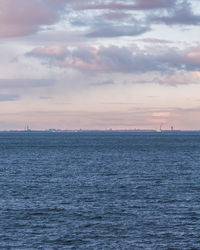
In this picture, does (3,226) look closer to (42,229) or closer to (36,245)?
(42,229)

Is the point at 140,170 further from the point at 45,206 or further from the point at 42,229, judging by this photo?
the point at 42,229

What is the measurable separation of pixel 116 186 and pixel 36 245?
32943mm

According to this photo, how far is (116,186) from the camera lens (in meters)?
68.8

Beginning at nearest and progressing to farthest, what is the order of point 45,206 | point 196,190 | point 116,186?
1. point 45,206
2. point 196,190
3. point 116,186

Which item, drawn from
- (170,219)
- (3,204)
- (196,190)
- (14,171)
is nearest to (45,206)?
(3,204)

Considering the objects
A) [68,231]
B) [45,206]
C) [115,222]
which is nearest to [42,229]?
[68,231]

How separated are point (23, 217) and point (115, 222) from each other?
932 centimetres

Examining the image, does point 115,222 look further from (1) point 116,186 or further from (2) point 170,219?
(1) point 116,186

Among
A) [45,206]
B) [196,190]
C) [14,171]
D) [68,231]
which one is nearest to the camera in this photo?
[68,231]

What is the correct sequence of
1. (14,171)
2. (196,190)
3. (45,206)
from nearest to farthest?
(45,206), (196,190), (14,171)

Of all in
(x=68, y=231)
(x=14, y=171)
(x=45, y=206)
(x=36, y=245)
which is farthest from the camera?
(x=14, y=171)

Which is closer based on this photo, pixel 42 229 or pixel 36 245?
pixel 36 245

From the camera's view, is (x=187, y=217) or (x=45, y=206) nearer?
(x=187, y=217)

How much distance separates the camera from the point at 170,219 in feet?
149
